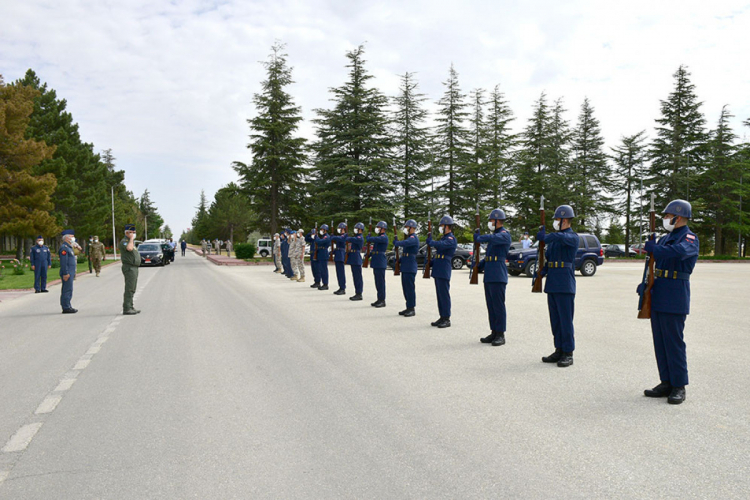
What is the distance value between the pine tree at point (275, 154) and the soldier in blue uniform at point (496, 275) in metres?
36.5

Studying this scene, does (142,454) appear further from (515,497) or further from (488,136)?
(488,136)

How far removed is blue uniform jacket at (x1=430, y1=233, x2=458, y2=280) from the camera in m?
10.1

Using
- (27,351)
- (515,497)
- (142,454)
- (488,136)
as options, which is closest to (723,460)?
(515,497)

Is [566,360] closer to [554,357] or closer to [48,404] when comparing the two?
[554,357]

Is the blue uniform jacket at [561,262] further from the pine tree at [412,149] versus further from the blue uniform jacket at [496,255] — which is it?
the pine tree at [412,149]

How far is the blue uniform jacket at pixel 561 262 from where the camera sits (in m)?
6.96

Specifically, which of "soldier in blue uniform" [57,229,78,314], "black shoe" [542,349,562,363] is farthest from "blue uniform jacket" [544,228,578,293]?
"soldier in blue uniform" [57,229,78,314]

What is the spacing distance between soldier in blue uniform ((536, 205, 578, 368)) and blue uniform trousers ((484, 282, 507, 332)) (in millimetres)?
1144

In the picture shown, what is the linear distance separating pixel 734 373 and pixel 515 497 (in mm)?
4432

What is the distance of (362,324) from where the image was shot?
403 inches

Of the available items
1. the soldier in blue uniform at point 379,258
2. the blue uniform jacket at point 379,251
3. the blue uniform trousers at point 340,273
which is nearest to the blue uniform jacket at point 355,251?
the blue uniform trousers at point 340,273

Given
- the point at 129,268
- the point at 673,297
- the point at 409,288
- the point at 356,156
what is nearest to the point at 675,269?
the point at 673,297

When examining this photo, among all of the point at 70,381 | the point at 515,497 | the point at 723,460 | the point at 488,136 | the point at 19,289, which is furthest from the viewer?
the point at 488,136

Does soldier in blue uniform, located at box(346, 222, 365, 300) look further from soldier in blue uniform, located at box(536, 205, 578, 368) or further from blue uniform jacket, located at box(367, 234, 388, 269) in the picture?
soldier in blue uniform, located at box(536, 205, 578, 368)
